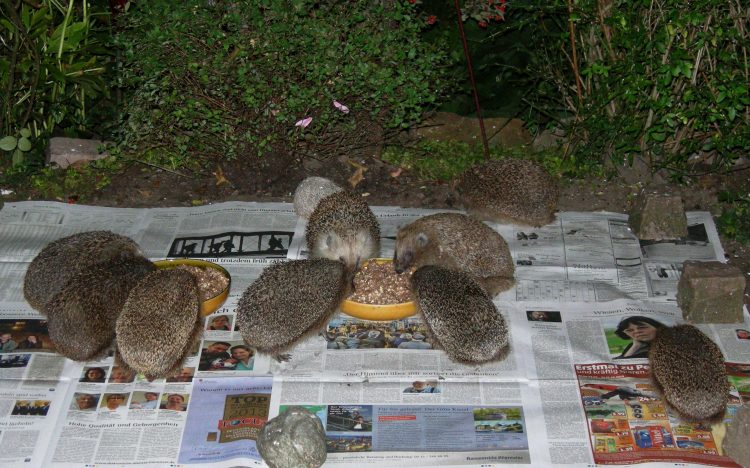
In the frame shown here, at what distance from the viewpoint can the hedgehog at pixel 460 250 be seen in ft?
13.9

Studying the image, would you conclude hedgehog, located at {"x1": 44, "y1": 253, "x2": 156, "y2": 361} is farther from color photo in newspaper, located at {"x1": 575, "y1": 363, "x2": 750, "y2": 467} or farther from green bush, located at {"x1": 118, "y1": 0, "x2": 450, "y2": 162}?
color photo in newspaper, located at {"x1": 575, "y1": 363, "x2": 750, "y2": 467}

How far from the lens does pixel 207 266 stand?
168 inches

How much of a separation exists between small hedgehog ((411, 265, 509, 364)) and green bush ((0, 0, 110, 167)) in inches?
125

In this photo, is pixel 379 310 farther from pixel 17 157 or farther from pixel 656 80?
pixel 17 157

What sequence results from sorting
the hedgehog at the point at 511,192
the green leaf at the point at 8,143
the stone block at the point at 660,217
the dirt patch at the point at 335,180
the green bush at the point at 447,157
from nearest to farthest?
1. the stone block at the point at 660,217
2. the hedgehog at the point at 511,192
3. the green leaf at the point at 8,143
4. the dirt patch at the point at 335,180
5. the green bush at the point at 447,157

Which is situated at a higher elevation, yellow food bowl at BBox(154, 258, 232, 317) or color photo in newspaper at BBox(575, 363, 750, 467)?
yellow food bowl at BBox(154, 258, 232, 317)

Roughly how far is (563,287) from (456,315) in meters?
1.04

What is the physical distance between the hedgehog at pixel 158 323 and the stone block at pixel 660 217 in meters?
2.92

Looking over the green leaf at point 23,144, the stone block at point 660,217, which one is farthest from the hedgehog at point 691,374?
the green leaf at point 23,144

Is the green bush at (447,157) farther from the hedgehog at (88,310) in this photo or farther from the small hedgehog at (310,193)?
the hedgehog at (88,310)

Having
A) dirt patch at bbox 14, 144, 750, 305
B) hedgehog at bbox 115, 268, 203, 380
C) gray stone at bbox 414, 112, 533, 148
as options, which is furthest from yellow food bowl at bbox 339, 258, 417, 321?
gray stone at bbox 414, 112, 533, 148

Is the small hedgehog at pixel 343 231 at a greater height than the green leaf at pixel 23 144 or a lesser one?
lesser

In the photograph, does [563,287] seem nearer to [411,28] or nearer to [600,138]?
[600,138]

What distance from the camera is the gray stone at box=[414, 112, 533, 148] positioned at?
5.86 meters
